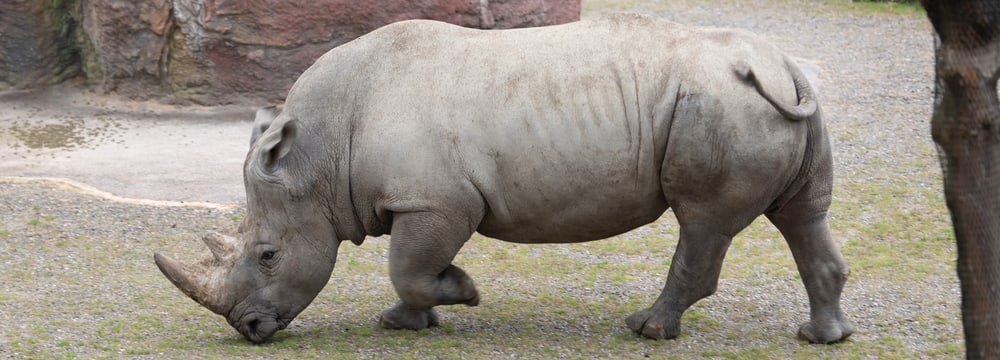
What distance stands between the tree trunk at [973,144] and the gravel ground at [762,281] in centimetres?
167

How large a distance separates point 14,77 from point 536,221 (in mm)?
7500

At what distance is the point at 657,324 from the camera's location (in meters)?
6.81

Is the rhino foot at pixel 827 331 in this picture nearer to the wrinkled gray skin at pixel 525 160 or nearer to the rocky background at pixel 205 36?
the wrinkled gray skin at pixel 525 160

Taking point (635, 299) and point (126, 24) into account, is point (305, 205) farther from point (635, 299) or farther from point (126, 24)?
→ point (126, 24)

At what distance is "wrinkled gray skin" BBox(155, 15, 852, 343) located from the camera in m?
6.29

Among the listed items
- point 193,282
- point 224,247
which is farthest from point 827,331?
point 193,282

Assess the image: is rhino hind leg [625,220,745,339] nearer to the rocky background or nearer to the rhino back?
the rhino back

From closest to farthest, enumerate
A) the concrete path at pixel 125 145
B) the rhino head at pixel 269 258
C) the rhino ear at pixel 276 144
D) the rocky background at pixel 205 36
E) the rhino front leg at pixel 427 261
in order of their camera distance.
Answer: the rhino front leg at pixel 427 261
the rhino ear at pixel 276 144
the rhino head at pixel 269 258
the concrete path at pixel 125 145
the rocky background at pixel 205 36

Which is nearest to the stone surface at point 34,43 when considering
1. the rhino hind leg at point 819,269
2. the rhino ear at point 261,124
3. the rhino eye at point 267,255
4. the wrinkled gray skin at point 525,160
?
the rhino ear at point 261,124

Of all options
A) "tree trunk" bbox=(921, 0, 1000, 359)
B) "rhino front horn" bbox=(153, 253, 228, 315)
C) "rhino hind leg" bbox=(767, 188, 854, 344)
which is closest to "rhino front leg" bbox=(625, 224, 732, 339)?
"rhino hind leg" bbox=(767, 188, 854, 344)

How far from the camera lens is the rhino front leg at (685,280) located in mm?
6500

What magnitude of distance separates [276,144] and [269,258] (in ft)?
1.94

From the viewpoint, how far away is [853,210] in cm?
949

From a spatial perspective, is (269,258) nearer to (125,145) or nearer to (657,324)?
(657,324)
